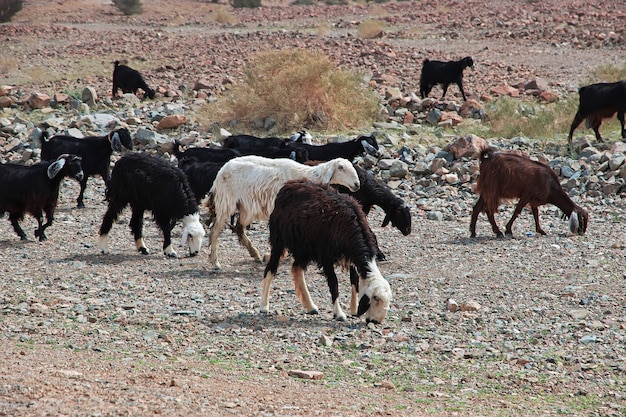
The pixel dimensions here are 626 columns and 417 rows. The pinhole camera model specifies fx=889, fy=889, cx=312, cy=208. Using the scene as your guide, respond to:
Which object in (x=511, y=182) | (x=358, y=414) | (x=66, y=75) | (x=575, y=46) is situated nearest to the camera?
(x=358, y=414)

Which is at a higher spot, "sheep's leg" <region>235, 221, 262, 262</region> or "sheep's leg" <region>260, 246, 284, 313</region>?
"sheep's leg" <region>260, 246, 284, 313</region>

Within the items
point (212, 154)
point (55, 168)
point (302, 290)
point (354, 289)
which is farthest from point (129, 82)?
point (354, 289)

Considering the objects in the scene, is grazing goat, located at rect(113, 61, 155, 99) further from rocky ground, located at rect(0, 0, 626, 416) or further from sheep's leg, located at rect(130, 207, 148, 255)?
sheep's leg, located at rect(130, 207, 148, 255)

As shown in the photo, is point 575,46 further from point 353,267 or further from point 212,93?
point 353,267

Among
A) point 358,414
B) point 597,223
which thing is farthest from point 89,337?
point 597,223

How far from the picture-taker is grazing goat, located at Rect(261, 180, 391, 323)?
844 cm

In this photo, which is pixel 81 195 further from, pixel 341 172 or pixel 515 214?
pixel 515 214

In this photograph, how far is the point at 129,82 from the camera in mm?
24875

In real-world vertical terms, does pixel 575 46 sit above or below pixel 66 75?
above

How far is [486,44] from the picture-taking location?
35500mm

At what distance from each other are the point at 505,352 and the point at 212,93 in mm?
18362

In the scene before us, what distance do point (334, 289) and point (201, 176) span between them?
5108 millimetres

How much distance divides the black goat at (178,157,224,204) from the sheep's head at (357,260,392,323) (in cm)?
520

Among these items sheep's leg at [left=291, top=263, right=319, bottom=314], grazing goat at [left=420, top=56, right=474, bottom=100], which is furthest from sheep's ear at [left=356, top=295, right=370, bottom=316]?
grazing goat at [left=420, top=56, right=474, bottom=100]
